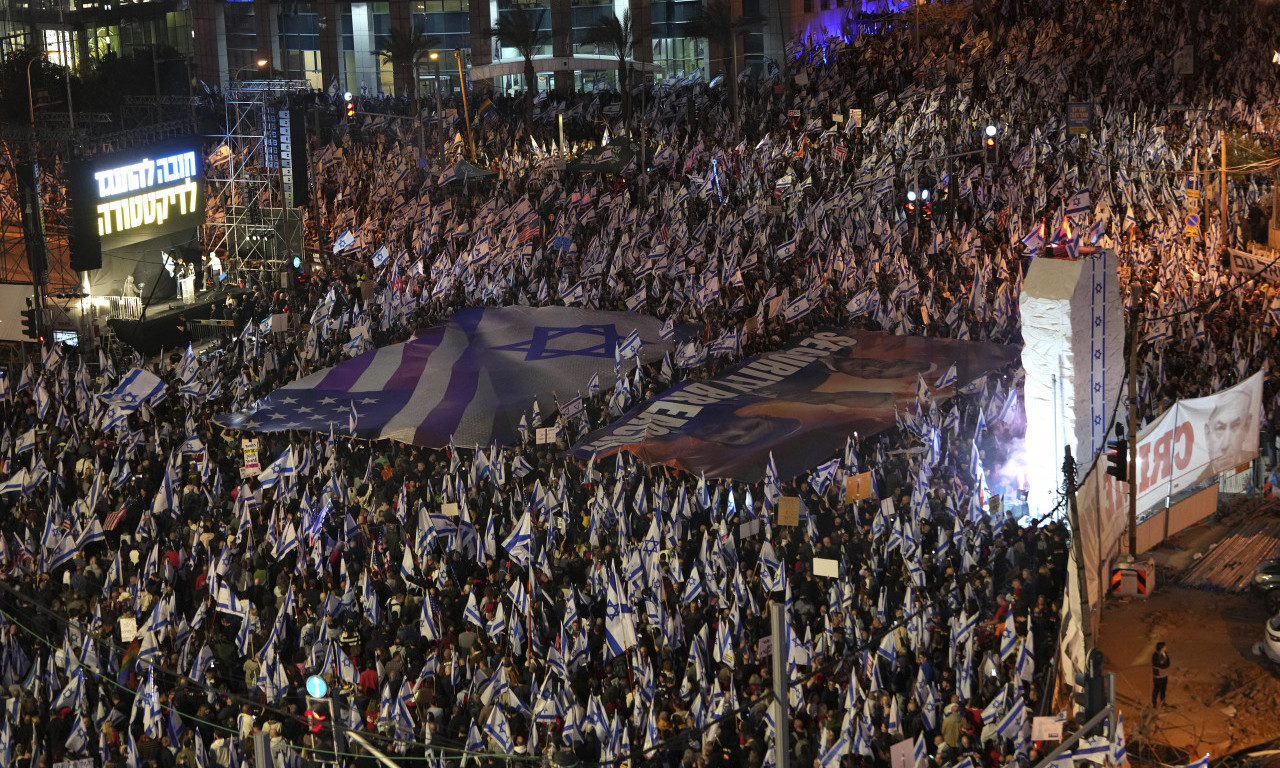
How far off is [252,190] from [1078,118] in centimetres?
2218

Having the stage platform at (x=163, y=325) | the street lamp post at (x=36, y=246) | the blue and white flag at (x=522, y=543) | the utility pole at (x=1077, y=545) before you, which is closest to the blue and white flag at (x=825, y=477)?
the blue and white flag at (x=522, y=543)

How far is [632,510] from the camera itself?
2303 centimetres

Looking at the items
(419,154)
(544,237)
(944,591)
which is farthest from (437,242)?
(944,591)

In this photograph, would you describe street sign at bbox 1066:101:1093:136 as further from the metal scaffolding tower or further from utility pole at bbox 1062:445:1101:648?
utility pole at bbox 1062:445:1101:648

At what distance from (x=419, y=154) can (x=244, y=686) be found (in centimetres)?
3559

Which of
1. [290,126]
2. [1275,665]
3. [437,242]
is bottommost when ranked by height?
[1275,665]

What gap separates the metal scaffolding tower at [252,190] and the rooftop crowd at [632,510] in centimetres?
191

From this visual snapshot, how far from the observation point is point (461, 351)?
32.4m

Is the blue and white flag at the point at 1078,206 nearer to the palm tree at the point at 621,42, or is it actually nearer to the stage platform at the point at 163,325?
the stage platform at the point at 163,325

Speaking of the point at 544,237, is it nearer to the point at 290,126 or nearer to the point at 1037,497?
the point at 290,126

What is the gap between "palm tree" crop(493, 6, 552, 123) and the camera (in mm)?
58981

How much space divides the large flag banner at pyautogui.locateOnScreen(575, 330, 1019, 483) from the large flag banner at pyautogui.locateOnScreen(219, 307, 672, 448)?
2.20 meters

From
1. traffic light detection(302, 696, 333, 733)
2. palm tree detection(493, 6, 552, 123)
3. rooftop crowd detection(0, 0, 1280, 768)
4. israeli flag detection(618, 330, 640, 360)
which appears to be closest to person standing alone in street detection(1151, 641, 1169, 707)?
rooftop crowd detection(0, 0, 1280, 768)

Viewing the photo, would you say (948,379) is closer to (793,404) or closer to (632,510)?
(793,404)
